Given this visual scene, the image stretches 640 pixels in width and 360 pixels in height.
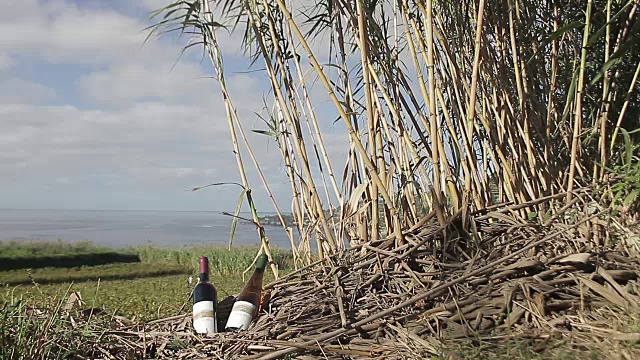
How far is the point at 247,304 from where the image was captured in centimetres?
156

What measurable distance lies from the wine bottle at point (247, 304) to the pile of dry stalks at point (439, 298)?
35mm

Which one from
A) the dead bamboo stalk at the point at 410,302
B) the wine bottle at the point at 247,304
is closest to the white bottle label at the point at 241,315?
the wine bottle at the point at 247,304

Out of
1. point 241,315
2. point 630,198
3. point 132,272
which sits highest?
point 630,198

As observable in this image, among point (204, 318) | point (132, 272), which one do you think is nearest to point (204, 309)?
point (204, 318)

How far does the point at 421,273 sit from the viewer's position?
1498mm

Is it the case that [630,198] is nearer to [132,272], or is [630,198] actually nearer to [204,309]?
[204,309]

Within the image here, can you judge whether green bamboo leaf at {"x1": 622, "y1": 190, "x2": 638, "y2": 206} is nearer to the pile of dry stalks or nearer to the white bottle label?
the pile of dry stalks

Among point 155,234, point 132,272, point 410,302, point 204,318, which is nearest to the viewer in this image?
point 410,302

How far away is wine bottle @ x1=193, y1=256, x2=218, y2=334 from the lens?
4.98 ft

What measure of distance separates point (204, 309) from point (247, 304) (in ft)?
0.36

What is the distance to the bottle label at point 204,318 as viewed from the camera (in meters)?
1.52

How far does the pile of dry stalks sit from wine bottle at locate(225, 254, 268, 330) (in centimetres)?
3

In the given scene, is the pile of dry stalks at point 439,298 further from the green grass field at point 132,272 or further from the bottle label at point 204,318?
the green grass field at point 132,272

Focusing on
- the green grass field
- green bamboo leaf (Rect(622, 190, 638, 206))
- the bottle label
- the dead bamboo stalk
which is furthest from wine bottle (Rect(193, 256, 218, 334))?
the green grass field
